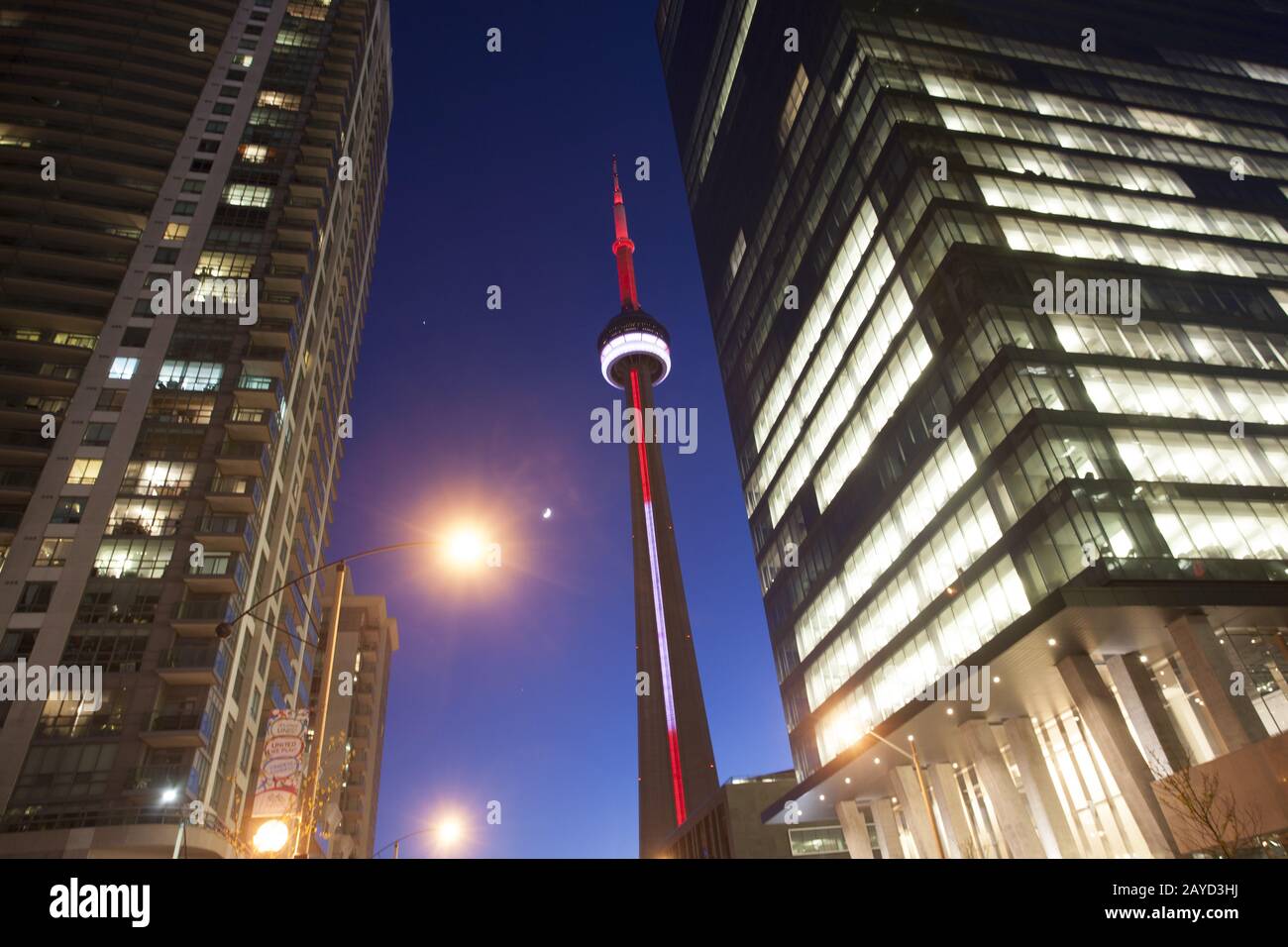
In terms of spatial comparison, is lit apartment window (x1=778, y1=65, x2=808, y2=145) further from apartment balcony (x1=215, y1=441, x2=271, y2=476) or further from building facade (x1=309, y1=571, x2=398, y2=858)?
building facade (x1=309, y1=571, x2=398, y2=858)

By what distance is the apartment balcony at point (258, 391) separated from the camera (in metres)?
62.6

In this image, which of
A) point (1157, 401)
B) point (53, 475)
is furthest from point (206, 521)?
point (1157, 401)

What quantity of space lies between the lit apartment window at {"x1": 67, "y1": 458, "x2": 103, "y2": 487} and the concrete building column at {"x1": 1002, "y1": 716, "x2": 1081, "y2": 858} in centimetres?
6024

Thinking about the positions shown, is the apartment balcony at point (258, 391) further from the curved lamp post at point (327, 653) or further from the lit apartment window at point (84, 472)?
the curved lamp post at point (327, 653)

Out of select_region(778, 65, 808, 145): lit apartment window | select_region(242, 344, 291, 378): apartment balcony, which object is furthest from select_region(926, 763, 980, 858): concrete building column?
select_region(242, 344, 291, 378): apartment balcony

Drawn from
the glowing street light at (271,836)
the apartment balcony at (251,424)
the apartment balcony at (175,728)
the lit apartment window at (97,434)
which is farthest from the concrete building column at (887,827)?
the lit apartment window at (97,434)

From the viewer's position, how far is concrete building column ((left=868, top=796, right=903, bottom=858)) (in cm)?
5594

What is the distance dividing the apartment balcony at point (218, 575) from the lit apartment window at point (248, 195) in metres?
34.1

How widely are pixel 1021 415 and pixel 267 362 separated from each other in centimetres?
5343

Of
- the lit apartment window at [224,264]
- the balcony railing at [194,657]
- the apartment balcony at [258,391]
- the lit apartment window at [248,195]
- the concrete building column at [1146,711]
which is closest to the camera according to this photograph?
the concrete building column at [1146,711]

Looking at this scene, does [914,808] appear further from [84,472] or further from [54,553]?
[84,472]

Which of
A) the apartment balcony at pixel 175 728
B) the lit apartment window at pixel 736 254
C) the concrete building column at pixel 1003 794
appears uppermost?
the lit apartment window at pixel 736 254

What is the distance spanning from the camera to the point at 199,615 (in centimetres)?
5353
